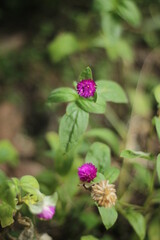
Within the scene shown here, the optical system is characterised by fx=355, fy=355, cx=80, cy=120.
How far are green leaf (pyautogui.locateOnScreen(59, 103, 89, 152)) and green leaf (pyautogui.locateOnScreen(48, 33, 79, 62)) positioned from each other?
0.93m

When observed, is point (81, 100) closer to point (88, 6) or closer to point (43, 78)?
point (43, 78)

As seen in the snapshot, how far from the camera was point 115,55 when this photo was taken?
2039 millimetres

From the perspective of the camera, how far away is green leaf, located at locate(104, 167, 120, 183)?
3.72 ft

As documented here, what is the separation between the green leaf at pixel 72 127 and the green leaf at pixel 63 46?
929mm

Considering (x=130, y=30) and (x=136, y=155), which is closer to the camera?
(x=136, y=155)

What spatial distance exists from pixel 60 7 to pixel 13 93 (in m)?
0.72

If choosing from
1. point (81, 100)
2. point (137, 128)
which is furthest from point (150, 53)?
point (81, 100)

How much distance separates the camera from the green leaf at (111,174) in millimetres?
1135

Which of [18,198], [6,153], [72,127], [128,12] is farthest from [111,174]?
[128,12]

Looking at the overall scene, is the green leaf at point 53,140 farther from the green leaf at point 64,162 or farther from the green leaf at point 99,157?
the green leaf at point 99,157

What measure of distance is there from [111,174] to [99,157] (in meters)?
0.09

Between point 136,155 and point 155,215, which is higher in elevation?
point 136,155

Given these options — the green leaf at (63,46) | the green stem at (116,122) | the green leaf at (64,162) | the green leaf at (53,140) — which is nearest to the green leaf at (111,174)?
the green leaf at (64,162)

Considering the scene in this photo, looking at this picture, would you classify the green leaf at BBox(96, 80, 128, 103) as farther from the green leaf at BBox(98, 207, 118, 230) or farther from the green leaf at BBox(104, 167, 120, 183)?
the green leaf at BBox(98, 207, 118, 230)
